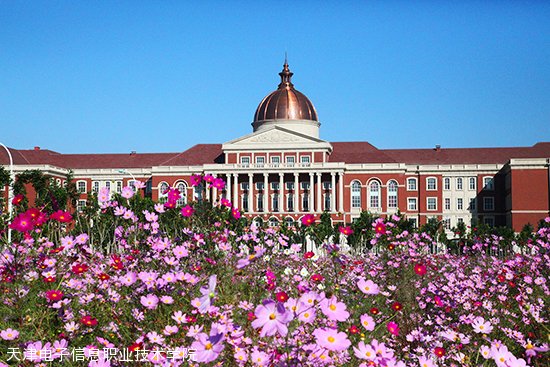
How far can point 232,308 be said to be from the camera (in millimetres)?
4262

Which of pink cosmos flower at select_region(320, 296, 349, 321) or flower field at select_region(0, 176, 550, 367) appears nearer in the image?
pink cosmos flower at select_region(320, 296, 349, 321)

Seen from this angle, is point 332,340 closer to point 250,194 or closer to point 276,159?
point 250,194

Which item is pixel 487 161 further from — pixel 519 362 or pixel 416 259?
pixel 519 362

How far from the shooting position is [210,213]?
24.2 feet

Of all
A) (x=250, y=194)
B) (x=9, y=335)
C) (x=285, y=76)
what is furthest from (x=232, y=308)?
(x=285, y=76)

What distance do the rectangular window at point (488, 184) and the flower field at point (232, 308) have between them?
58299mm

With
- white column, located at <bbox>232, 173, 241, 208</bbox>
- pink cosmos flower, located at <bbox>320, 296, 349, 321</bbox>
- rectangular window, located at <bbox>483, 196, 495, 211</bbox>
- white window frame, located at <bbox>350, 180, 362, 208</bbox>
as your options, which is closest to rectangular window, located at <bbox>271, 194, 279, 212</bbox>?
white column, located at <bbox>232, 173, 241, 208</bbox>

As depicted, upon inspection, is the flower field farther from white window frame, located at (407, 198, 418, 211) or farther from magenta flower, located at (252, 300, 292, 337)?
white window frame, located at (407, 198, 418, 211)

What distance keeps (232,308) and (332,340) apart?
1677 mm

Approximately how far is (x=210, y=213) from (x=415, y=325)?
256 centimetres

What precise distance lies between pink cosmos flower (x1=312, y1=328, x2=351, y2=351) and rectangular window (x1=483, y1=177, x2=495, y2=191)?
64.7 meters

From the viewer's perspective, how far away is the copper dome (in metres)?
69.4

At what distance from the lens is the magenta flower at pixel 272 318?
2.53 metres

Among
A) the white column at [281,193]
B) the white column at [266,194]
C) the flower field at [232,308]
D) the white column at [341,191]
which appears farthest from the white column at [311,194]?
the flower field at [232,308]
